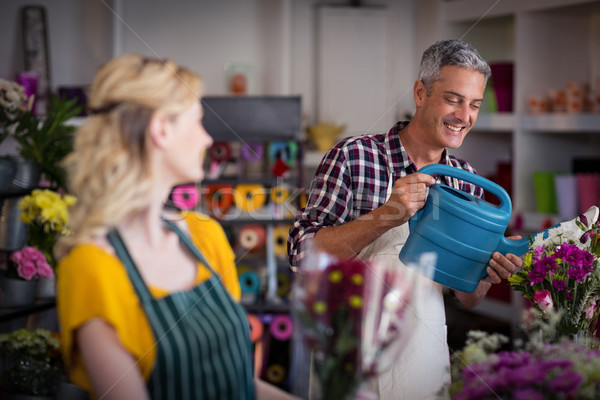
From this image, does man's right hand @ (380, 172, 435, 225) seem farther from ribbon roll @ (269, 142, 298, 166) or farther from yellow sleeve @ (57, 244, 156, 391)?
ribbon roll @ (269, 142, 298, 166)

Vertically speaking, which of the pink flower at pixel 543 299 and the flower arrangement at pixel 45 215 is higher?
the flower arrangement at pixel 45 215

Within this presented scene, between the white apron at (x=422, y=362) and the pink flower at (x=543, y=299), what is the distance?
0.21 meters

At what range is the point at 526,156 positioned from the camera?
128 inches

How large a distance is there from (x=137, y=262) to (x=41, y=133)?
148 cm

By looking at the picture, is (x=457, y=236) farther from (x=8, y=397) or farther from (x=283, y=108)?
(x=283, y=108)

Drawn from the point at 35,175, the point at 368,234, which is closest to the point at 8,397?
the point at 35,175

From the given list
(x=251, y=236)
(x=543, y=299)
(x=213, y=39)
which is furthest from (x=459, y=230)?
(x=213, y=39)

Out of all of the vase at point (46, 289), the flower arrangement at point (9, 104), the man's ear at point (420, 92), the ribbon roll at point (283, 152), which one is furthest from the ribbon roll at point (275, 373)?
the man's ear at point (420, 92)

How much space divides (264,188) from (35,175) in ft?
5.32

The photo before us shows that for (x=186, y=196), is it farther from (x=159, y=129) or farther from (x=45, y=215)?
(x=159, y=129)

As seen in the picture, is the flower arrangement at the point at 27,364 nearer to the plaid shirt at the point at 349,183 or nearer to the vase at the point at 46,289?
the vase at the point at 46,289

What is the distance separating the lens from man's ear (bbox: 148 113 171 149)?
92 cm

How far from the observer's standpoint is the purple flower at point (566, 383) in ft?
3.04

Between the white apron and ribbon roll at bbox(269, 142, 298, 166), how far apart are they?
6.90 feet
